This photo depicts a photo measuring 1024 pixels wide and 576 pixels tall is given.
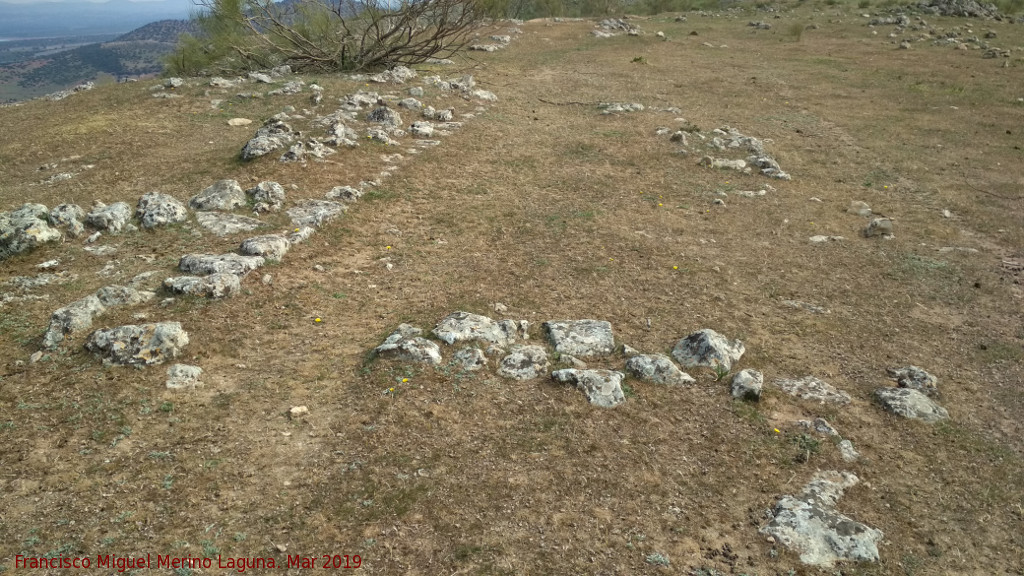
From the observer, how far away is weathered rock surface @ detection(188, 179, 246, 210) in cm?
901

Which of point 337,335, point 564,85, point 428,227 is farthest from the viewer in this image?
point 564,85

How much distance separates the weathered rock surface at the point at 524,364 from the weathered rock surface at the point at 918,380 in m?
4.18

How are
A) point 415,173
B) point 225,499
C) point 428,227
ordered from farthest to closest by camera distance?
point 415,173
point 428,227
point 225,499

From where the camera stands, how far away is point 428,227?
9.41m

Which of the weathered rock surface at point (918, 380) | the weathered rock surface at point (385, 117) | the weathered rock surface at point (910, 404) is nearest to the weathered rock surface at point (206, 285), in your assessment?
the weathered rock surface at point (385, 117)

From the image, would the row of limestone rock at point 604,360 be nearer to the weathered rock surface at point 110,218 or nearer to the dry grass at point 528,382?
the dry grass at point 528,382

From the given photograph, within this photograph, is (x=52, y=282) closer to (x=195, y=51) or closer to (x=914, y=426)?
(x=914, y=426)

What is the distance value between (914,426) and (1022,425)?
46.8 inches

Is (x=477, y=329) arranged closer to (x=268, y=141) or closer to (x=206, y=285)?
(x=206, y=285)

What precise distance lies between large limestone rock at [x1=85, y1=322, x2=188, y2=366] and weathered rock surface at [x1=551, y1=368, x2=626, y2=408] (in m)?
4.19

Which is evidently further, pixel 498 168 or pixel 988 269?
pixel 498 168

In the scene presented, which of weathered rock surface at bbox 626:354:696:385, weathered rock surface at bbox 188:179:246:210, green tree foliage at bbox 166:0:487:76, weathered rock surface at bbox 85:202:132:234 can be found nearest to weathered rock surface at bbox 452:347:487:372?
weathered rock surface at bbox 626:354:696:385

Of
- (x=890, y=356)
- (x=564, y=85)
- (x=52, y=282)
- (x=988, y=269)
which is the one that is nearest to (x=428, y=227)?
(x=52, y=282)

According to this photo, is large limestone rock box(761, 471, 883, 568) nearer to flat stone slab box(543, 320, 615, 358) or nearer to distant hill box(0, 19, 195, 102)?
flat stone slab box(543, 320, 615, 358)
